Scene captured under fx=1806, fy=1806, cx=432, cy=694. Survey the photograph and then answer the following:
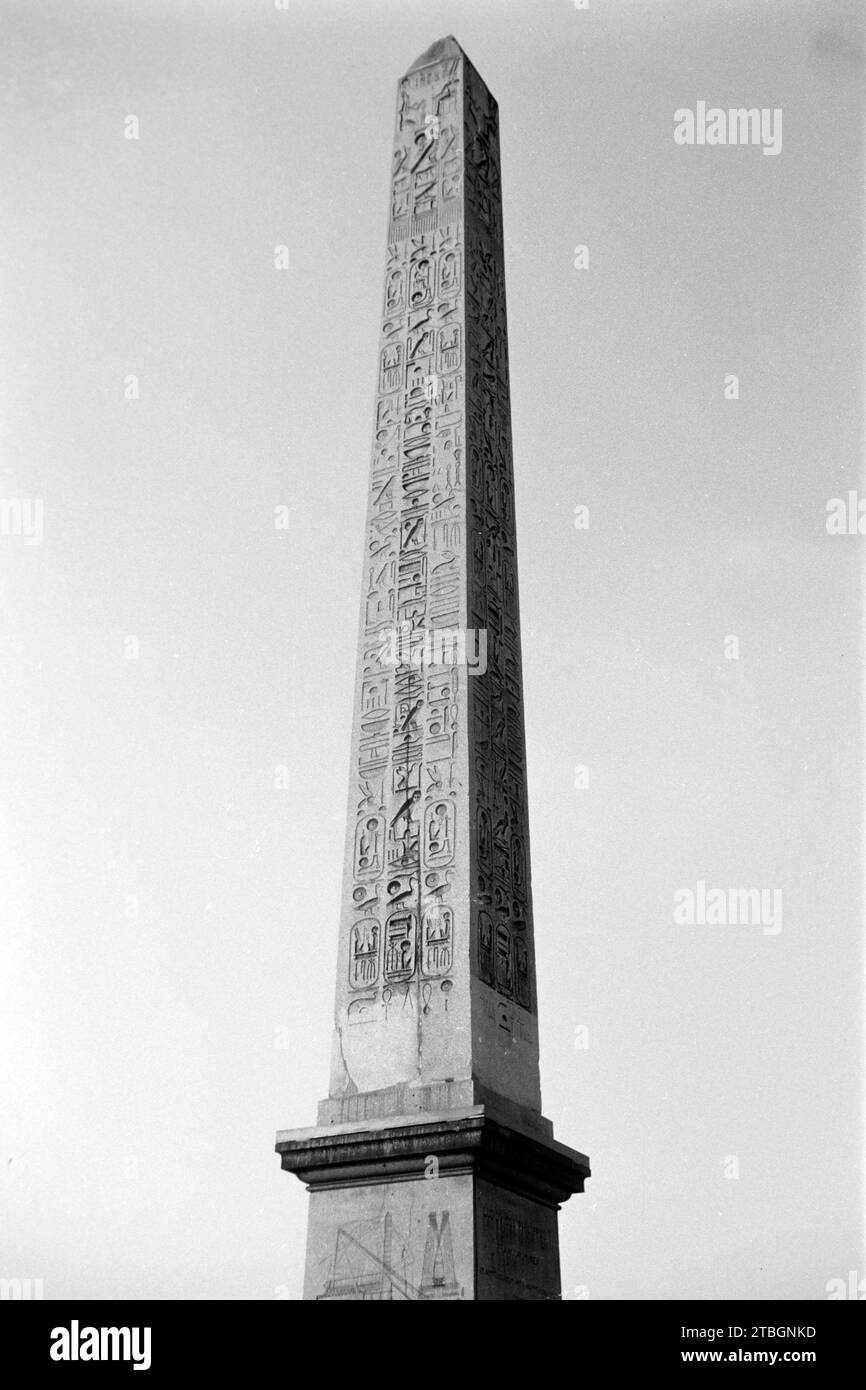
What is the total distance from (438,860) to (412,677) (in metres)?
1.18

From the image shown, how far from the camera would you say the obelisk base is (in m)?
8.80

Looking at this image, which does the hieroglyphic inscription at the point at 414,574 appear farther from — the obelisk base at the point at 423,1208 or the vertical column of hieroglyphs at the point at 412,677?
the obelisk base at the point at 423,1208

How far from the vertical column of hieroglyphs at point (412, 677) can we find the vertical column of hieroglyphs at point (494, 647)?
12 centimetres

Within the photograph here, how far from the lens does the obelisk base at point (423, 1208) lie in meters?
8.80

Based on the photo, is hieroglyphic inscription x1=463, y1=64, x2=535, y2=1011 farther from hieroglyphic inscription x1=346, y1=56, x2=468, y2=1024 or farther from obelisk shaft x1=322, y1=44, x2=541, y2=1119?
hieroglyphic inscription x1=346, y1=56, x2=468, y2=1024

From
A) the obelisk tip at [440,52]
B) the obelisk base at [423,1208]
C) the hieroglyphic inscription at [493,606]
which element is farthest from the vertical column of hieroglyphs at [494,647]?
the obelisk base at [423,1208]

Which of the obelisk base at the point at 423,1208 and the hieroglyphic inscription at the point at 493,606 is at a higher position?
the hieroglyphic inscription at the point at 493,606

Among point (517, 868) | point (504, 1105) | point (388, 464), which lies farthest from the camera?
point (388, 464)

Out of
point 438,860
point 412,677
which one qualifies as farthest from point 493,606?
point 438,860

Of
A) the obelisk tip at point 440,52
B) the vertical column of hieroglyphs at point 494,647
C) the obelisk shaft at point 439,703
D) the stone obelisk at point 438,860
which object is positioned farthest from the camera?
the obelisk tip at point 440,52
